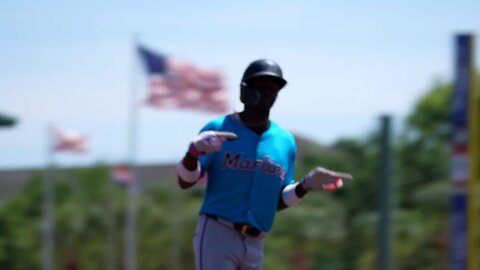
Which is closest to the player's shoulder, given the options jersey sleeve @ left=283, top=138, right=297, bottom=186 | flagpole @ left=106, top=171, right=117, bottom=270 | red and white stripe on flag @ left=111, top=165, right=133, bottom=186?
jersey sleeve @ left=283, top=138, right=297, bottom=186

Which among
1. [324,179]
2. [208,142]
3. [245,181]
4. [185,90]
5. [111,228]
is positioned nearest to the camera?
[208,142]

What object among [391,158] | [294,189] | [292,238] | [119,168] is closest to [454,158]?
[391,158]

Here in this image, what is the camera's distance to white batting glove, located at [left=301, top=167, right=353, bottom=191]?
5465 millimetres

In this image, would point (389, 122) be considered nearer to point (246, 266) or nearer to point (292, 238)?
point (246, 266)

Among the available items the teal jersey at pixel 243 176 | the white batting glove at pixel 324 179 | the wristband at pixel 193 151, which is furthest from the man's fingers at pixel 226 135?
the white batting glove at pixel 324 179

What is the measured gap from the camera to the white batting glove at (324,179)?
17.9 ft

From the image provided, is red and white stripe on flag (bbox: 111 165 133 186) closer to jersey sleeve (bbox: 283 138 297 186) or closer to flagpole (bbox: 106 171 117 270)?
flagpole (bbox: 106 171 117 270)

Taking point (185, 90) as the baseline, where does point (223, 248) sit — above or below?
above

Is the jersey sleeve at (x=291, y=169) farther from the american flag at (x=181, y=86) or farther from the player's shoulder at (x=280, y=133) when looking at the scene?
the american flag at (x=181, y=86)

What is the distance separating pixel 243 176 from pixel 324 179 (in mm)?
419

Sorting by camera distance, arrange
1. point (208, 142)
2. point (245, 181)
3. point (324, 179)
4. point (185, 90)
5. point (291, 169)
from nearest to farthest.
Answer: point (208, 142) < point (324, 179) < point (245, 181) < point (291, 169) < point (185, 90)

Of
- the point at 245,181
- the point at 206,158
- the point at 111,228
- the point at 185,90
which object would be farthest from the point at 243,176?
the point at 111,228

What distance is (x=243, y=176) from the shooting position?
558 centimetres

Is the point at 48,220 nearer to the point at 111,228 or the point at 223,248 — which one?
the point at 111,228
